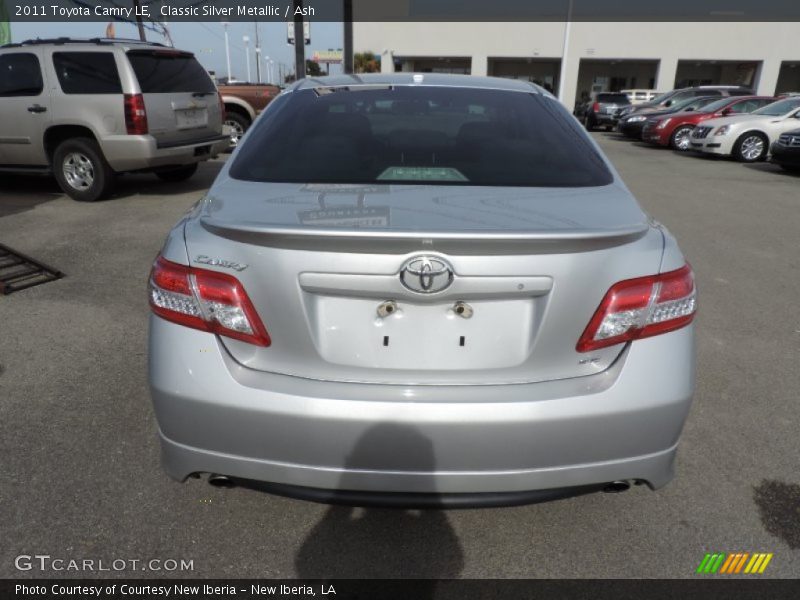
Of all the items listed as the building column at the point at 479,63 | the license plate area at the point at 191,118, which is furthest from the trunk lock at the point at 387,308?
the building column at the point at 479,63

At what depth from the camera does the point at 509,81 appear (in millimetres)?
3205

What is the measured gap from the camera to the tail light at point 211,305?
5.96 ft

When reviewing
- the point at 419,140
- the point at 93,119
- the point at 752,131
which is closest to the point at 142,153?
the point at 93,119

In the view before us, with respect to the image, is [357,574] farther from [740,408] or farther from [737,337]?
[737,337]

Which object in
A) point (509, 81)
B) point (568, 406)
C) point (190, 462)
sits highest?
point (509, 81)

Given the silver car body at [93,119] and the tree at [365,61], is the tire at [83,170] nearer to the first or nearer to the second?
the silver car body at [93,119]

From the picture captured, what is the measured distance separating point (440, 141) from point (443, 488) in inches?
59.2

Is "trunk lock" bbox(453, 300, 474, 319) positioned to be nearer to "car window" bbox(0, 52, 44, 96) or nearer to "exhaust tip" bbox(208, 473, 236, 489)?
"exhaust tip" bbox(208, 473, 236, 489)

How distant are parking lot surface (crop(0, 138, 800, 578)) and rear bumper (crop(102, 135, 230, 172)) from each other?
149 inches

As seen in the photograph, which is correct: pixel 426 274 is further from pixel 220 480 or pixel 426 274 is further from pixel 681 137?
pixel 681 137

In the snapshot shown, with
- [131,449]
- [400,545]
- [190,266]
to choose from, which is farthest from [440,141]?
[131,449]

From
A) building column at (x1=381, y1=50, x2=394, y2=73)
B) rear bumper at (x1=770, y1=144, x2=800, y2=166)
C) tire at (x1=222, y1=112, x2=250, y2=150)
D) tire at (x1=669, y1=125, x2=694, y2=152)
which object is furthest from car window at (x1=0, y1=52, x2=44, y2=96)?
building column at (x1=381, y1=50, x2=394, y2=73)

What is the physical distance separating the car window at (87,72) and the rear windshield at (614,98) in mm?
24174

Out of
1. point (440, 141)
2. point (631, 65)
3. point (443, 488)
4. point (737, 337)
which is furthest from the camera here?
point (631, 65)
